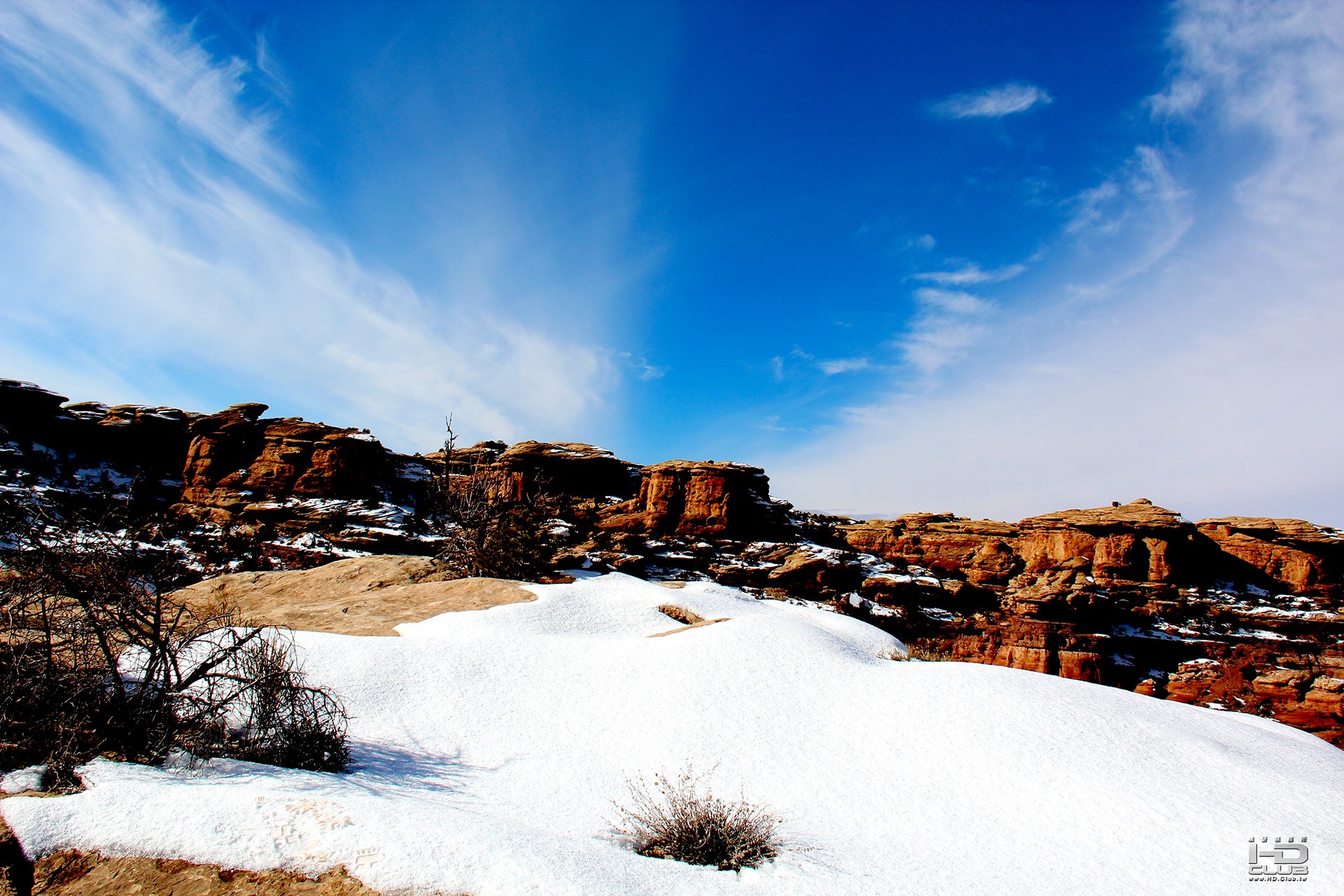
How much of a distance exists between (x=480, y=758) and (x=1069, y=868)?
421 centimetres

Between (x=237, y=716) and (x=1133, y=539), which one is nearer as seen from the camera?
(x=237, y=716)

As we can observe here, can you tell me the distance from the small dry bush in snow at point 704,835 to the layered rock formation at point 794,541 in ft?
40.9

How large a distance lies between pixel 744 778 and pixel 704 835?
1.41 meters

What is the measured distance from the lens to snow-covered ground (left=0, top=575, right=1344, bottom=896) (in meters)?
2.70

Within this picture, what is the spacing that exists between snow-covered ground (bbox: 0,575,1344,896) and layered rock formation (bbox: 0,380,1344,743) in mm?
9444

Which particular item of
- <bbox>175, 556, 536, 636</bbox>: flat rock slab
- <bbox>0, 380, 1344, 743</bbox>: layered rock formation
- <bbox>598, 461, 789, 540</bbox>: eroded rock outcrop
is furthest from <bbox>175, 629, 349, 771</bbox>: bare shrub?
<bbox>598, 461, 789, 540</bbox>: eroded rock outcrop

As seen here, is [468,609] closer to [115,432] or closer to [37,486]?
[37,486]

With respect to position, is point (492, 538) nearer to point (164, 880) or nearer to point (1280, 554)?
point (164, 880)

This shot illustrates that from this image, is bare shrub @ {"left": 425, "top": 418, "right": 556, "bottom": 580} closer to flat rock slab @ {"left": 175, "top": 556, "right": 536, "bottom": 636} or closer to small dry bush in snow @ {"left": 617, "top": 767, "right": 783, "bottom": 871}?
flat rock slab @ {"left": 175, "top": 556, "right": 536, "bottom": 636}

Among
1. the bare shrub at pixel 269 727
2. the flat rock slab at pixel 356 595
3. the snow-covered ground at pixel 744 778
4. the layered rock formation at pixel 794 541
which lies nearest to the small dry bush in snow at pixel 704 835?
the snow-covered ground at pixel 744 778

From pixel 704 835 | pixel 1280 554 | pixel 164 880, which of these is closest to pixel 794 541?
pixel 1280 554

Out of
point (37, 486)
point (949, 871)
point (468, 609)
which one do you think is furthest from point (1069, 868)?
point (37, 486)

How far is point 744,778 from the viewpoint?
4.56 metres

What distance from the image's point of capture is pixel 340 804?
294 centimetres
